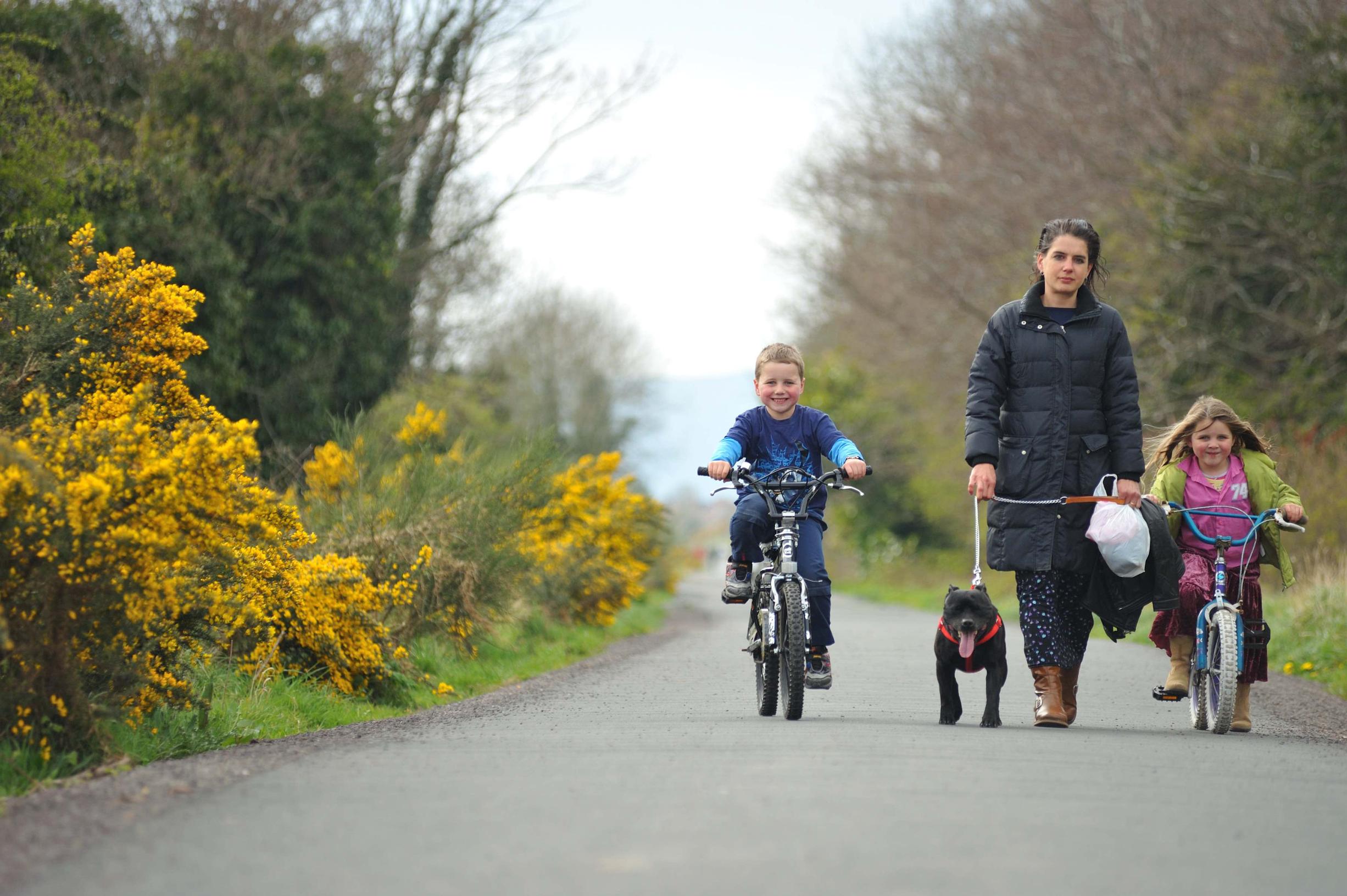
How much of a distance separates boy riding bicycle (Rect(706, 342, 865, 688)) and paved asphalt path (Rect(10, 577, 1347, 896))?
0.61 metres

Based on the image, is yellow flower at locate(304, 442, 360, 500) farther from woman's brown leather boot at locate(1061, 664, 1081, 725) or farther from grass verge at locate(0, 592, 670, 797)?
woman's brown leather boot at locate(1061, 664, 1081, 725)

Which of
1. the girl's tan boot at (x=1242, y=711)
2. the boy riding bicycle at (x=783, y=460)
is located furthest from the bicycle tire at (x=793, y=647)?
the girl's tan boot at (x=1242, y=711)

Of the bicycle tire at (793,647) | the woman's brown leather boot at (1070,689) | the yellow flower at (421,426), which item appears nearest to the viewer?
the bicycle tire at (793,647)

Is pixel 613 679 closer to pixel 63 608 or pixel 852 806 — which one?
pixel 63 608

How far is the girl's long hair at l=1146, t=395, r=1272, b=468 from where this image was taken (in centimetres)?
829

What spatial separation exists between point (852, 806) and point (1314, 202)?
816 inches

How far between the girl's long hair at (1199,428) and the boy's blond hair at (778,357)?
6.67 ft

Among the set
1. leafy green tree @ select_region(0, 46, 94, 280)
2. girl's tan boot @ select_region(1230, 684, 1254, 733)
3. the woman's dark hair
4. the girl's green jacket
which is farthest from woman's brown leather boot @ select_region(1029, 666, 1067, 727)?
leafy green tree @ select_region(0, 46, 94, 280)

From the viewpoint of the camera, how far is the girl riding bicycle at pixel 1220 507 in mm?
8172

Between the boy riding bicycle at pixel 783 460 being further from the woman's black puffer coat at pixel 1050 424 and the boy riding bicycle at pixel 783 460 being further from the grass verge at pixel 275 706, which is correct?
the grass verge at pixel 275 706

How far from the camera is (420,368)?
2930cm

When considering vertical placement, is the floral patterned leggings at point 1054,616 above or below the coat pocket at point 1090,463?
below

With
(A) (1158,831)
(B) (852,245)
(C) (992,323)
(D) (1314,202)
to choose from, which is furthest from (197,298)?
(B) (852,245)

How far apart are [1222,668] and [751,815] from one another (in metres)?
3.77
